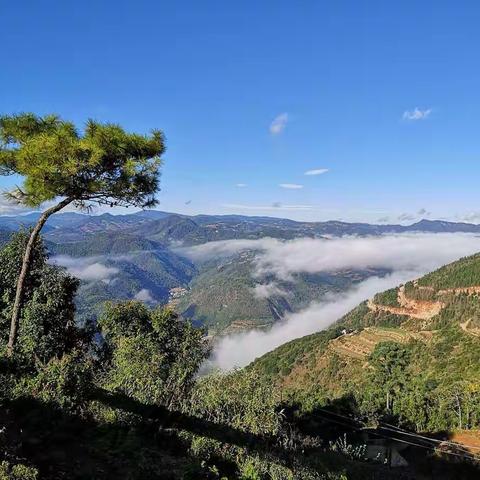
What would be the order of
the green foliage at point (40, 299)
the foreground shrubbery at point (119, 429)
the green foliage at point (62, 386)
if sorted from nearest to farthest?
the foreground shrubbery at point (119, 429) < the green foliage at point (62, 386) < the green foliage at point (40, 299)

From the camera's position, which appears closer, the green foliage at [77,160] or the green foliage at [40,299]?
the green foliage at [77,160]

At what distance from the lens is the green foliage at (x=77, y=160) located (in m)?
14.2

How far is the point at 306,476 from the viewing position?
38.7 ft

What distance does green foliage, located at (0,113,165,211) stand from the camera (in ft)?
46.5

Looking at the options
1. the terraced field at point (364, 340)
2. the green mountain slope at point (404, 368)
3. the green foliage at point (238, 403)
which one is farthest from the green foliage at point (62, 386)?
the terraced field at point (364, 340)

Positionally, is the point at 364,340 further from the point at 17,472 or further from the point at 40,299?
the point at 17,472

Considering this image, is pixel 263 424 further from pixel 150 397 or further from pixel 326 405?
pixel 326 405

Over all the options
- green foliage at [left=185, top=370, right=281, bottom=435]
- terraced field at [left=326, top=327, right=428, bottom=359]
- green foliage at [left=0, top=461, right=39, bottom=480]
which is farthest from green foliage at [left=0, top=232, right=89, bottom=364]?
terraced field at [left=326, top=327, right=428, bottom=359]

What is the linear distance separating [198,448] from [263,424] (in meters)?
7.90

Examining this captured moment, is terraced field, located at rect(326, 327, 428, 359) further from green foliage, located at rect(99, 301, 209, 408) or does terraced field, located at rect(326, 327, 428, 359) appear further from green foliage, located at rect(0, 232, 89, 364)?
green foliage, located at rect(0, 232, 89, 364)

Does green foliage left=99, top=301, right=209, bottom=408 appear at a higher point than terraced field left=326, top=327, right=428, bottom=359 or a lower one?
higher

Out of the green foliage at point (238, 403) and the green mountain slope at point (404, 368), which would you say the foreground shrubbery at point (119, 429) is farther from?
the green mountain slope at point (404, 368)

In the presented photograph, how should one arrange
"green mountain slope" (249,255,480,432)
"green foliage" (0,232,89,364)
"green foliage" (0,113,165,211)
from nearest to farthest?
"green foliage" (0,113,165,211) < "green foliage" (0,232,89,364) < "green mountain slope" (249,255,480,432)

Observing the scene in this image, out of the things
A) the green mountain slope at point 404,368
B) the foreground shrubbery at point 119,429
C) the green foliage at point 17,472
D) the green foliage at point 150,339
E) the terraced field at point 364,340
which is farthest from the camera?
the terraced field at point 364,340
